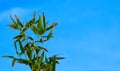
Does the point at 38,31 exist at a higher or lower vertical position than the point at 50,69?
higher

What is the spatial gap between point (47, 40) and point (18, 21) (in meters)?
0.93

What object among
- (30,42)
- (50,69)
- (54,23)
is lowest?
(50,69)

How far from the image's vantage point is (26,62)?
7.41m

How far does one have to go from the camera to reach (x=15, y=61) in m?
7.54

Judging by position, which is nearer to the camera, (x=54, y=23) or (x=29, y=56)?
(x=29, y=56)

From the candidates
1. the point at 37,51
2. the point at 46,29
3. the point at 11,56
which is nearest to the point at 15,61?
the point at 11,56

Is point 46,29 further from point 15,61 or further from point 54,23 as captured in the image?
point 15,61

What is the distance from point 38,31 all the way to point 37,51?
0.50 m

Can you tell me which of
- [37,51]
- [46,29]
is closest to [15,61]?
[37,51]

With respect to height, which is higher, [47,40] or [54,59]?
[47,40]

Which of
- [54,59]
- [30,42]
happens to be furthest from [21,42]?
[54,59]

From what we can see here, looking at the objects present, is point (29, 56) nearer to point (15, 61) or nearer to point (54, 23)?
point (15, 61)

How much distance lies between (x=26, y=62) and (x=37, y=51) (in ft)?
1.23

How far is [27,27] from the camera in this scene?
769 centimetres
